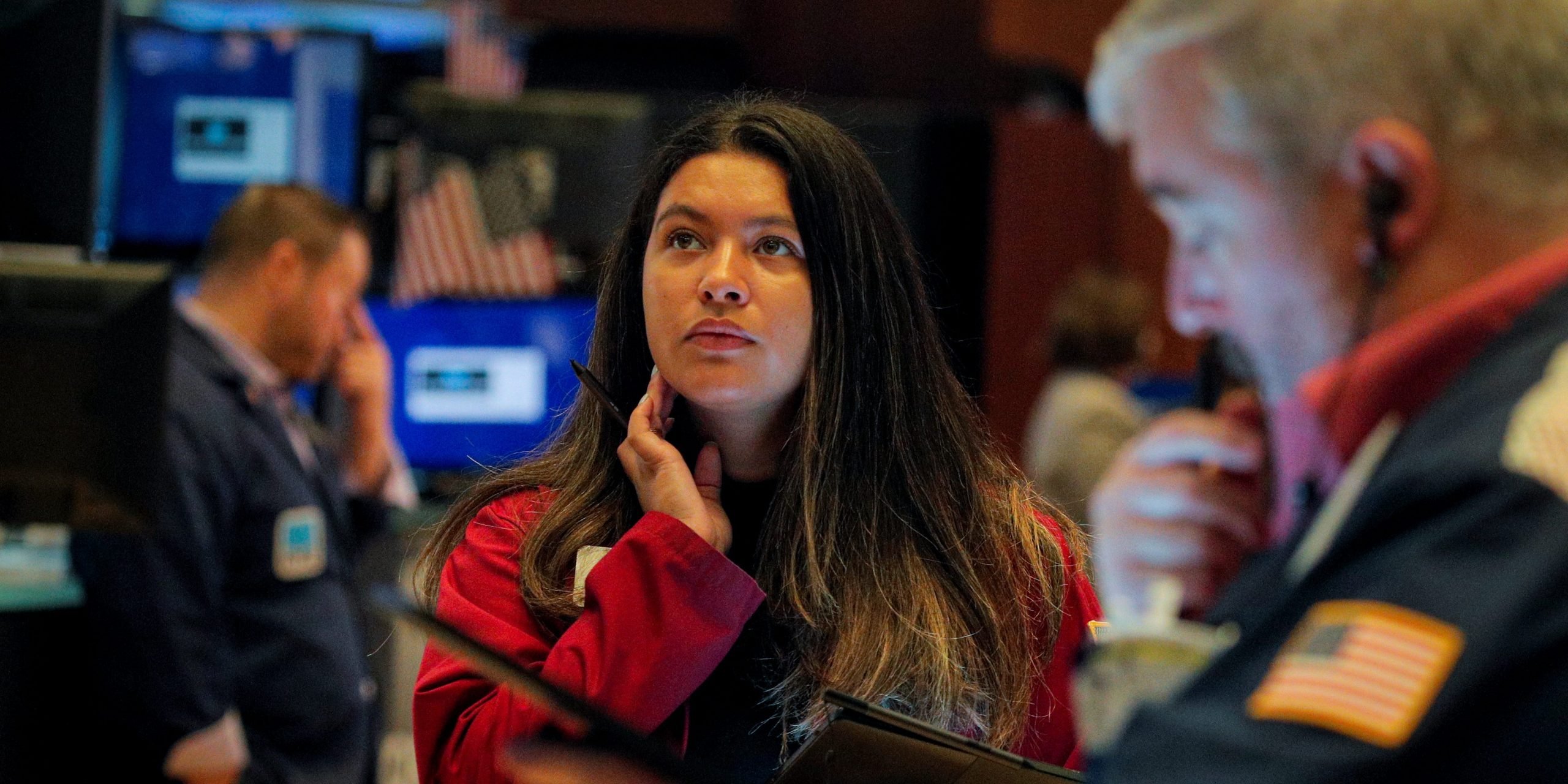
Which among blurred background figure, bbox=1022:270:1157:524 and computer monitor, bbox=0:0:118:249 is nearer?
computer monitor, bbox=0:0:118:249

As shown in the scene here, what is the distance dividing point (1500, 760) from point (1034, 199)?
5068mm

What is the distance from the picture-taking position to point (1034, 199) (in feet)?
18.6

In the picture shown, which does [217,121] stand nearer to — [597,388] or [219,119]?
[219,119]

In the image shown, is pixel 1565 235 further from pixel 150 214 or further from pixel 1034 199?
pixel 1034 199

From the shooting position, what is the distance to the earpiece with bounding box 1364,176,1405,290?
76 cm

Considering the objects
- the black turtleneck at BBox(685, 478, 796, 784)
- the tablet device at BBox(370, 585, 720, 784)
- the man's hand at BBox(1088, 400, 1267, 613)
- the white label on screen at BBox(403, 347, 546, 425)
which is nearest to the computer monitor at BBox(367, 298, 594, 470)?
the white label on screen at BBox(403, 347, 546, 425)

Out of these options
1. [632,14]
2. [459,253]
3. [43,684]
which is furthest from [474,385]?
[43,684]

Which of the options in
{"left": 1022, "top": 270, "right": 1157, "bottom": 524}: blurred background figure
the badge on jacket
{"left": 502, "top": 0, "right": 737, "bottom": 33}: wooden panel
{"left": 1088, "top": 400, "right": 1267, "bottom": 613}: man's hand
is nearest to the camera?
{"left": 1088, "top": 400, "right": 1267, "bottom": 613}: man's hand

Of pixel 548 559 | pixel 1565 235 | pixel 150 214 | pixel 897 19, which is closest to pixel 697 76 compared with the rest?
pixel 897 19

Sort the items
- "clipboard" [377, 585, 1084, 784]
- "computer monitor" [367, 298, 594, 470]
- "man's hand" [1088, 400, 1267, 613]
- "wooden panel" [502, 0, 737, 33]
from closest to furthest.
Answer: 1. "man's hand" [1088, 400, 1267, 613]
2. "clipboard" [377, 585, 1084, 784]
3. "computer monitor" [367, 298, 594, 470]
4. "wooden panel" [502, 0, 737, 33]

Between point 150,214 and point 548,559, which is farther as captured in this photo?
point 150,214

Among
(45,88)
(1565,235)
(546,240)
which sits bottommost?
(546,240)

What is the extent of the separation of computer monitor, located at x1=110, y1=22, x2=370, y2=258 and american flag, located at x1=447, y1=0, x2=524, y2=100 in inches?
53.2

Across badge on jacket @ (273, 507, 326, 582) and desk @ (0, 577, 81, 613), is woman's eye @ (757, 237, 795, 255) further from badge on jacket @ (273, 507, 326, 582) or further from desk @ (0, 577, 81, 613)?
badge on jacket @ (273, 507, 326, 582)
